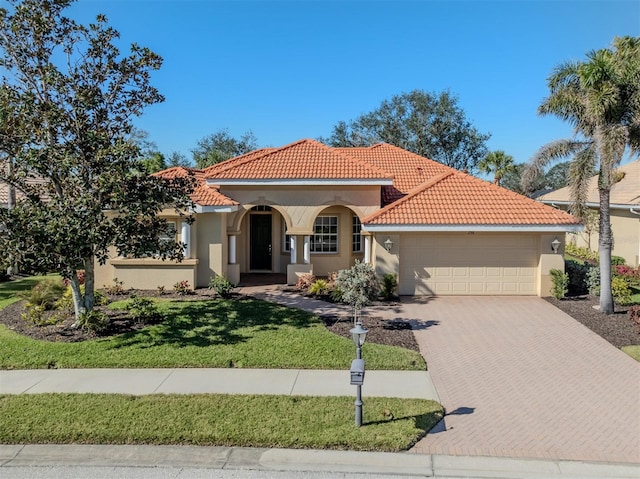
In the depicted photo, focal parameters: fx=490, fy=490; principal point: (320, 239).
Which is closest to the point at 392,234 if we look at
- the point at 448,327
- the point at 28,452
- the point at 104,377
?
the point at 448,327

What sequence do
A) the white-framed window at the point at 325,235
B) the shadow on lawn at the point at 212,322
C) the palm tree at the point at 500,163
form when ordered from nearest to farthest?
the shadow on lawn at the point at 212,322 < the white-framed window at the point at 325,235 < the palm tree at the point at 500,163

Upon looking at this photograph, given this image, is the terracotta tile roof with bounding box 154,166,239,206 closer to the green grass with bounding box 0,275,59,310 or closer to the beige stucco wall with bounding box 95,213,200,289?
the beige stucco wall with bounding box 95,213,200,289

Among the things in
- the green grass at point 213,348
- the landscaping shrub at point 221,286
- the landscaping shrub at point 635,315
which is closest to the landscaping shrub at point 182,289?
the landscaping shrub at point 221,286

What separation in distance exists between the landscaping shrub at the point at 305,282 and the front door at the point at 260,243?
3.84 metres

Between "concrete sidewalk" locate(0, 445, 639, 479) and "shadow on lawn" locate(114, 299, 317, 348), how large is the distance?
4457 mm

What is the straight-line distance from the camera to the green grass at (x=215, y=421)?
7004mm

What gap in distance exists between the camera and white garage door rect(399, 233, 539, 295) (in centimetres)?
1718

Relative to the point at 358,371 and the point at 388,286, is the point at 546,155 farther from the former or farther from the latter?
the point at 358,371

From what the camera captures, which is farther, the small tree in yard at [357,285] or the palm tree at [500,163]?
the palm tree at [500,163]

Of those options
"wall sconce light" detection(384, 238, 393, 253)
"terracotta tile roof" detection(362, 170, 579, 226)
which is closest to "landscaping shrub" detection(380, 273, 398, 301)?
"wall sconce light" detection(384, 238, 393, 253)

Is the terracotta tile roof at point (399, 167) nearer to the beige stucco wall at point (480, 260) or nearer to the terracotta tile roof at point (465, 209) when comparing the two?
the terracotta tile roof at point (465, 209)

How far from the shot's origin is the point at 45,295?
47.5 feet

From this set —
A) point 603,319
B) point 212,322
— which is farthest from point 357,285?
point 603,319

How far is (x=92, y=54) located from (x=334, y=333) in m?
8.99
